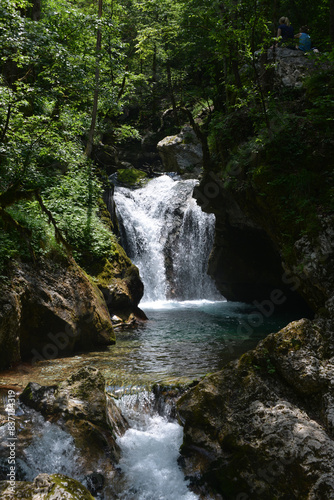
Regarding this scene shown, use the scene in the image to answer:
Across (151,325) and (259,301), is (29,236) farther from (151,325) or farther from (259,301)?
(259,301)

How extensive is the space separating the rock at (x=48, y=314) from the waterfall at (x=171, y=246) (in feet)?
26.7

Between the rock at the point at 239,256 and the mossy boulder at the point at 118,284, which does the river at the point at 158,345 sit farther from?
the rock at the point at 239,256

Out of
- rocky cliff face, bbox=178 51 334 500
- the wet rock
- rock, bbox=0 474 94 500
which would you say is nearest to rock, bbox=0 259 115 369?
the wet rock

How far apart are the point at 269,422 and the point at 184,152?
1986cm

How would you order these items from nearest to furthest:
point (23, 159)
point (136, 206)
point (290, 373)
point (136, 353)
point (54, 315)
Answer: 1. point (290, 373)
2. point (54, 315)
3. point (136, 353)
4. point (23, 159)
5. point (136, 206)

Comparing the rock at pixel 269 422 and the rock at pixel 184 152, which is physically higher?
the rock at pixel 184 152

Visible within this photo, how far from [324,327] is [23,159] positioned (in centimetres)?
705

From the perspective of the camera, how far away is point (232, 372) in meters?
4.91

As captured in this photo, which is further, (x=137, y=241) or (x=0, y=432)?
(x=137, y=241)

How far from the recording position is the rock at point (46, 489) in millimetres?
3352

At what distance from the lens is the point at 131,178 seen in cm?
2172

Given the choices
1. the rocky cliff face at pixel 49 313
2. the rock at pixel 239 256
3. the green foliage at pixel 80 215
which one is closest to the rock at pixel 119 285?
the green foliage at pixel 80 215

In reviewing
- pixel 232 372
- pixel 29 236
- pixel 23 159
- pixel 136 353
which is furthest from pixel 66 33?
pixel 232 372

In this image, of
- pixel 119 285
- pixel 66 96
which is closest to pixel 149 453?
pixel 119 285
